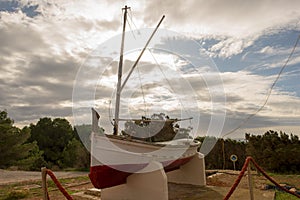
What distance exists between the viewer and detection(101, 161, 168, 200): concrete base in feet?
22.4

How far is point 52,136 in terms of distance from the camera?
31203 mm

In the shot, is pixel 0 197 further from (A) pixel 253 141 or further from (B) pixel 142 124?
(A) pixel 253 141

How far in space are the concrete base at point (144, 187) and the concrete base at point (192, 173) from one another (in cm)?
355

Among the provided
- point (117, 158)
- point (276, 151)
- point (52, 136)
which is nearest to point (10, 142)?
point (52, 136)

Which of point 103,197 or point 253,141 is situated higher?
point 253,141

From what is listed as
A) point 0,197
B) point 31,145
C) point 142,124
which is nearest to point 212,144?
point 142,124

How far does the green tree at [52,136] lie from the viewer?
2945cm

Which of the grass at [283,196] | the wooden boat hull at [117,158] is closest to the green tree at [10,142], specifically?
the wooden boat hull at [117,158]

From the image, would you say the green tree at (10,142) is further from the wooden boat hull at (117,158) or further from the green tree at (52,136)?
the wooden boat hull at (117,158)

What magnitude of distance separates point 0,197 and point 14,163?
13105 mm

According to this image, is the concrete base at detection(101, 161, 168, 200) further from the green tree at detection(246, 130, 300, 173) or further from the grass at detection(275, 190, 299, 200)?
the green tree at detection(246, 130, 300, 173)

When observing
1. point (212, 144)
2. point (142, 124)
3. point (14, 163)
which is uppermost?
point (142, 124)

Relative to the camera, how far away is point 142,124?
37.9 ft

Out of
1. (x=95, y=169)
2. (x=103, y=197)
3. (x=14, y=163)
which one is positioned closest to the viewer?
(x=95, y=169)
